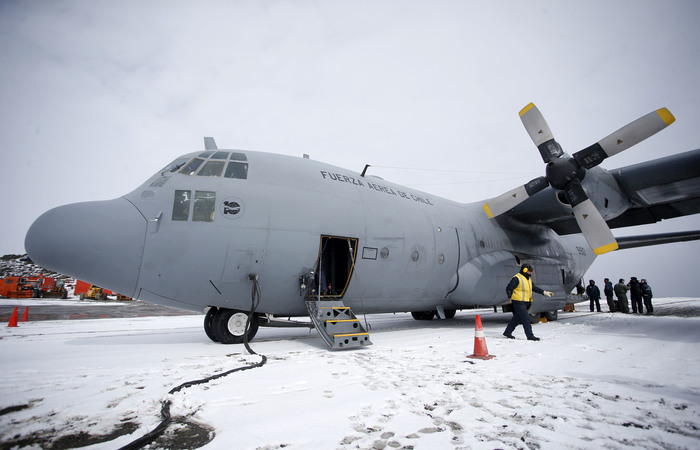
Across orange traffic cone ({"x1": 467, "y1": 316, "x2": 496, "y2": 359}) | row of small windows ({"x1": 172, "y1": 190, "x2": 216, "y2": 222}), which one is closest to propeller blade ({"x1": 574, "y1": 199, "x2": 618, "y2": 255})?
orange traffic cone ({"x1": 467, "y1": 316, "x2": 496, "y2": 359})

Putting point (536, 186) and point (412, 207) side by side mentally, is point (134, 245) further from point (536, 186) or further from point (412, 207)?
point (536, 186)

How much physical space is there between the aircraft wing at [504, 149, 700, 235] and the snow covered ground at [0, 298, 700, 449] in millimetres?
4812

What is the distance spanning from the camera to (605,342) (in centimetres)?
678

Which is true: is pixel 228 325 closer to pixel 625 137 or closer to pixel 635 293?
pixel 625 137

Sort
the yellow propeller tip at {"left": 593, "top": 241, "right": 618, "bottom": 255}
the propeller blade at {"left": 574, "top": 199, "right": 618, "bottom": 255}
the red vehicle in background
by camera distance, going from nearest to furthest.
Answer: the yellow propeller tip at {"left": 593, "top": 241, "right": 618, "bottom": 255}, the propeller blade at {"left": 574, "top": 199, "right": 618, "bottom": 255}, the red vehicle in background

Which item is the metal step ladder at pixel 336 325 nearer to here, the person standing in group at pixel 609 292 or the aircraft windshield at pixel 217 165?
the aircraft windshield at pixel 217 165

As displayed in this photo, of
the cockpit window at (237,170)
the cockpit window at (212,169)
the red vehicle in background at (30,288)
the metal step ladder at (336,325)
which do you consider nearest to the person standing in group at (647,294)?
the metal step ladder at (336,325)

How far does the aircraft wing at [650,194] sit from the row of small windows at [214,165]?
8.78m

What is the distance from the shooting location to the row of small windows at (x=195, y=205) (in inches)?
245

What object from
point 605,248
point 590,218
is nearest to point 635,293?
point 605,248

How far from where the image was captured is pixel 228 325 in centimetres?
665

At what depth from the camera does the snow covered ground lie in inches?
96.9

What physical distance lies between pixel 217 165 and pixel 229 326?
3.11 meters

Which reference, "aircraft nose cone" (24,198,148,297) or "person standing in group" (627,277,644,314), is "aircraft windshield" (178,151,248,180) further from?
"person standing in group" (627,277,644,314)
